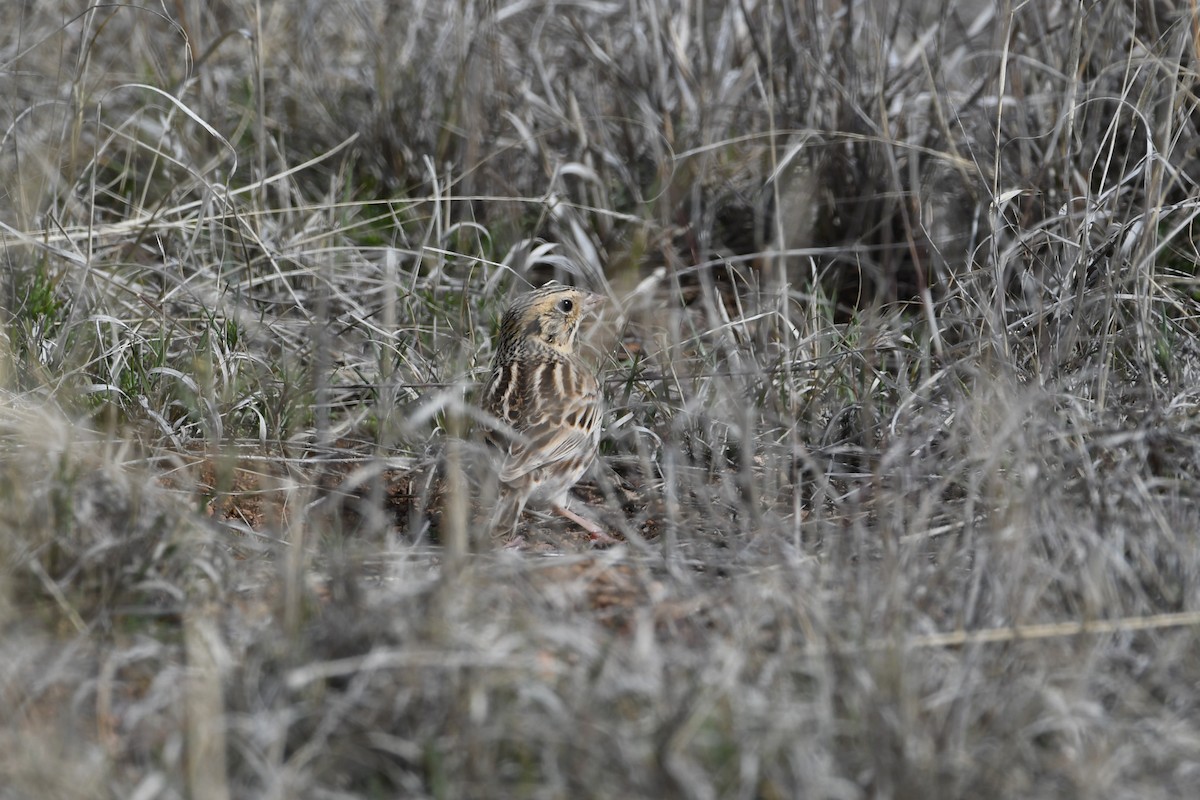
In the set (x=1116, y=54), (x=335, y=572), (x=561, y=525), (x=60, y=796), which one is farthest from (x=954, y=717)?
(x=1116, y=54)

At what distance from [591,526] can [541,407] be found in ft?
1.32

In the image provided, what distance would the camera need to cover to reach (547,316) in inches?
191

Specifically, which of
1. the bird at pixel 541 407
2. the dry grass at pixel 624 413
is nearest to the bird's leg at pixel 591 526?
the bird at pixel 541 407

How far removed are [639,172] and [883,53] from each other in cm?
123

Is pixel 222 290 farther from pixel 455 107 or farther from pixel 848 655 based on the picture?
pixel 848 655

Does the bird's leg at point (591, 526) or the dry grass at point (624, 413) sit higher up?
the dry grass at point (624, 413)

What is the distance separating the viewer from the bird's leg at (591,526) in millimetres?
4301

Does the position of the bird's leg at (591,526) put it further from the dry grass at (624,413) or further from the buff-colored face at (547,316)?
the buff-colored face at (547,316)

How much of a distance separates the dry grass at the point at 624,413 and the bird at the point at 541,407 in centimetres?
15

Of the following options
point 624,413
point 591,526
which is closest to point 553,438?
point 591,526

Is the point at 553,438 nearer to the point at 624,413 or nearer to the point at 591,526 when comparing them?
the point at 591,526

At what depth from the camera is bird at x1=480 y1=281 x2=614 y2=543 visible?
4.18 m

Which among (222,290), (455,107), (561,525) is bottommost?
(561,525)

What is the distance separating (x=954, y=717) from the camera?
8.38 feet
